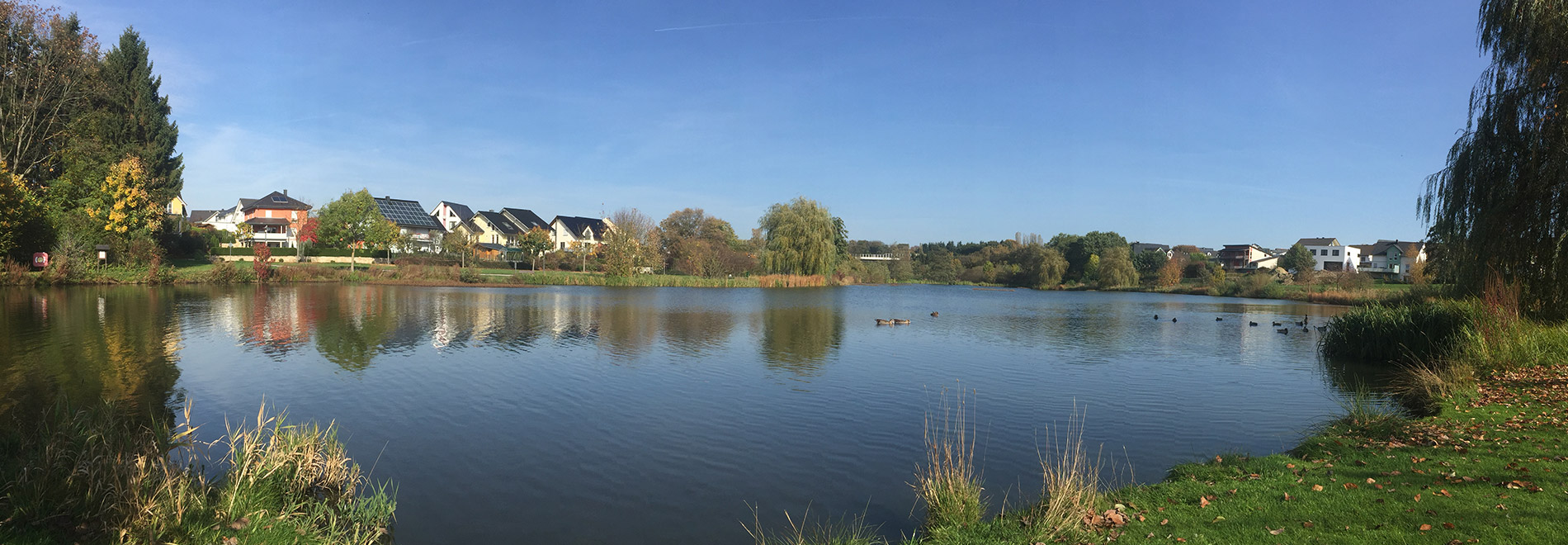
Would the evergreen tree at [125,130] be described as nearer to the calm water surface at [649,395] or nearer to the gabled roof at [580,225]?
the calm water surface at [649,395]

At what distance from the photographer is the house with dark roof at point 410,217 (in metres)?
80.2

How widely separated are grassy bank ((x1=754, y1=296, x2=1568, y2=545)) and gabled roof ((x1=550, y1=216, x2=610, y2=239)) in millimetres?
86047

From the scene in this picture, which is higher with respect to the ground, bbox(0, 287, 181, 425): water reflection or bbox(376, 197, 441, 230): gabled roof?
bbox(376, 197, 441, 230): gabled roof

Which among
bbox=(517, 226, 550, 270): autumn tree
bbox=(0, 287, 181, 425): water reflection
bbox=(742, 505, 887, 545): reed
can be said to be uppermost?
bbox=(517, 226, 550, 270): autumn tree

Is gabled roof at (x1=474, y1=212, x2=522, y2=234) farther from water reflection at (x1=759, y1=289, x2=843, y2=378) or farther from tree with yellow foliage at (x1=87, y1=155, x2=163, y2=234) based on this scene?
water reflection at (x1=759, y1=289, x2=843, y2=378)


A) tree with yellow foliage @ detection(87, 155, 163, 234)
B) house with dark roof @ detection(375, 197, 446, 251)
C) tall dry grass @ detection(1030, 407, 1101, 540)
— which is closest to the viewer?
tall dry grass @ detection(1030, 407, 1101, 540)

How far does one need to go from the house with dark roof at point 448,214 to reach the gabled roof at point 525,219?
5.23 meters

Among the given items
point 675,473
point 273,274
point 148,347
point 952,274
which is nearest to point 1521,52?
point 675,473

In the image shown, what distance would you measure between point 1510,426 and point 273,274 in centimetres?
5594

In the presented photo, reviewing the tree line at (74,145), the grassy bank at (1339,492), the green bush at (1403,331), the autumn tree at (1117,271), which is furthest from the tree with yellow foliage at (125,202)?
the autumn tree at (1117,271)

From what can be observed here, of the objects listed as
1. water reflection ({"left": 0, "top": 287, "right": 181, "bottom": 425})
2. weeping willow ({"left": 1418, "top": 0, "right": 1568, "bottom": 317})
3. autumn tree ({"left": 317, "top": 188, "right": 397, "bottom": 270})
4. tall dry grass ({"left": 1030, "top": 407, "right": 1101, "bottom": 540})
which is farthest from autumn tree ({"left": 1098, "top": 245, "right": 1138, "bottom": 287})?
tall dry grass ({"left": 1030, "top": 407, "right": 1101, "bottom": 540})

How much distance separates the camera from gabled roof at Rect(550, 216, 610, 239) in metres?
94.1

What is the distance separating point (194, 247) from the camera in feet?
177

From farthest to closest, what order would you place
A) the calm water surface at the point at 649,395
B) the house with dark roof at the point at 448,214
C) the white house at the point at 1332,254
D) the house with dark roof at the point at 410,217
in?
the white house at the point at 1332,254
the house with dark roof at the point at 448,214
the house with dark roof at the point at 410,217
the calm water surface at the point at 649,395
